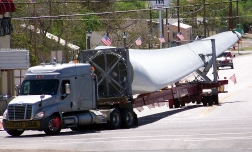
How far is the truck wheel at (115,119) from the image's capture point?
26844 mm

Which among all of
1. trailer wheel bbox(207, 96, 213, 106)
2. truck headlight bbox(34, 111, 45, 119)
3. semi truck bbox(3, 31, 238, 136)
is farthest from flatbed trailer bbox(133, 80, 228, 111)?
truck headlight bbox(34, 111, 45, 119)

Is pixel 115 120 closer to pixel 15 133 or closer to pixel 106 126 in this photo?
pixel 106 126

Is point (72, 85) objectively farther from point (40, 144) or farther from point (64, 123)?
point (40, 144)

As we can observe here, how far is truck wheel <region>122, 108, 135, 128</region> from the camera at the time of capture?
90.5 feet

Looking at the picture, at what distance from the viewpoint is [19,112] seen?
24.1 metres

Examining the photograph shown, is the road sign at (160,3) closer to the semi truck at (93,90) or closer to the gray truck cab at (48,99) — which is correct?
the semi truck at (93,90)

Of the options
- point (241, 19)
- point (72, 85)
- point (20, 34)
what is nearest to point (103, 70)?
point (72, 85)

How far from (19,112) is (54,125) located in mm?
1353

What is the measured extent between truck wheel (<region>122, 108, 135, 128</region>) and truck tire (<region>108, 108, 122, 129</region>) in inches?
7.7

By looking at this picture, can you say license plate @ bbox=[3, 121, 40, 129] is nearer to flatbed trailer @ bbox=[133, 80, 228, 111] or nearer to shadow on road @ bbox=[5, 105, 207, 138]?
shadow on road @ bbox=[5, 105, 207, 138]

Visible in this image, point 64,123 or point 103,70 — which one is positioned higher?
point 103,70

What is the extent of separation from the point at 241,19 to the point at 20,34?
97.0 metres

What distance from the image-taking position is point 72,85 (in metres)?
25.3

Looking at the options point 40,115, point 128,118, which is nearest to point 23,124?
point 40,115
